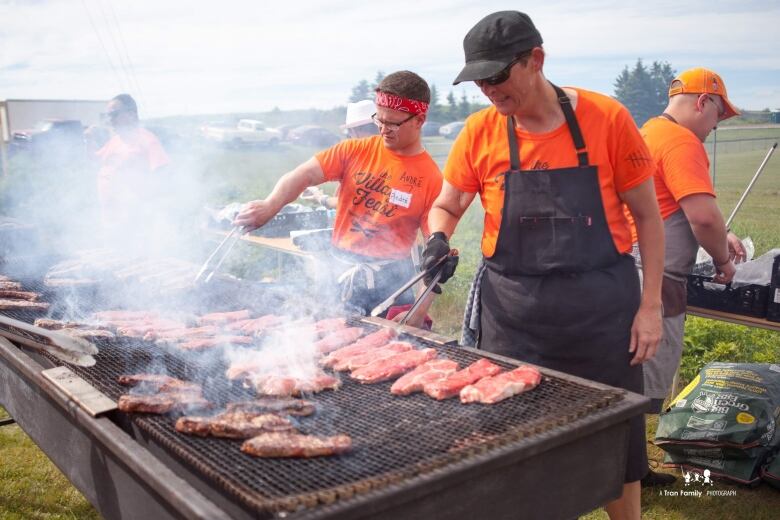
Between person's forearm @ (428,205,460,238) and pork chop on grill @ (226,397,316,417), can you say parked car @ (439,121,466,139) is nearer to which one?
person's forearm @ (428,205,460,238)

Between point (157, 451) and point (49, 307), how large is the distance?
2.28m

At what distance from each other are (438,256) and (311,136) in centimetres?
1472

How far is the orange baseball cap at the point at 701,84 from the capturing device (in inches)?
157

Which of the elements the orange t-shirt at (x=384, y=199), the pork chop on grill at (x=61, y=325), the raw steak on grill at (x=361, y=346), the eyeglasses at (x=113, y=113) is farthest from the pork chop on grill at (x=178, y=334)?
the eyeglasses at (x=113, y=113)

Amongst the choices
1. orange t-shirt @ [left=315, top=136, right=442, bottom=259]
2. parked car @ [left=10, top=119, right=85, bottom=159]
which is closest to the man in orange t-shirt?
orange t-shirt @ [left=315, top=136, right=442, bottom=259]

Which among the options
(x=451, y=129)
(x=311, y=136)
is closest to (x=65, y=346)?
(x=451, y=129)

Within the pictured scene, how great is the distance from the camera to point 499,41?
266 centimetres

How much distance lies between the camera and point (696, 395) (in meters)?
4.54

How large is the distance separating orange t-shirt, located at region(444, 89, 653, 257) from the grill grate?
756 millimetres

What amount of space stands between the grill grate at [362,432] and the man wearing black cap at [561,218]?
0.39m

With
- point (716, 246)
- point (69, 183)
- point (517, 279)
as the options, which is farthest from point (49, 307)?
point (69, 183)

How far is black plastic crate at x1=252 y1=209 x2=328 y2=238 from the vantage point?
7332 millimetres

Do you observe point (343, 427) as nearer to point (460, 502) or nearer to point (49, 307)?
point (460, 502)

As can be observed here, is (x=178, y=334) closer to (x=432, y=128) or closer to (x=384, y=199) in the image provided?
(x=384, y=199)
